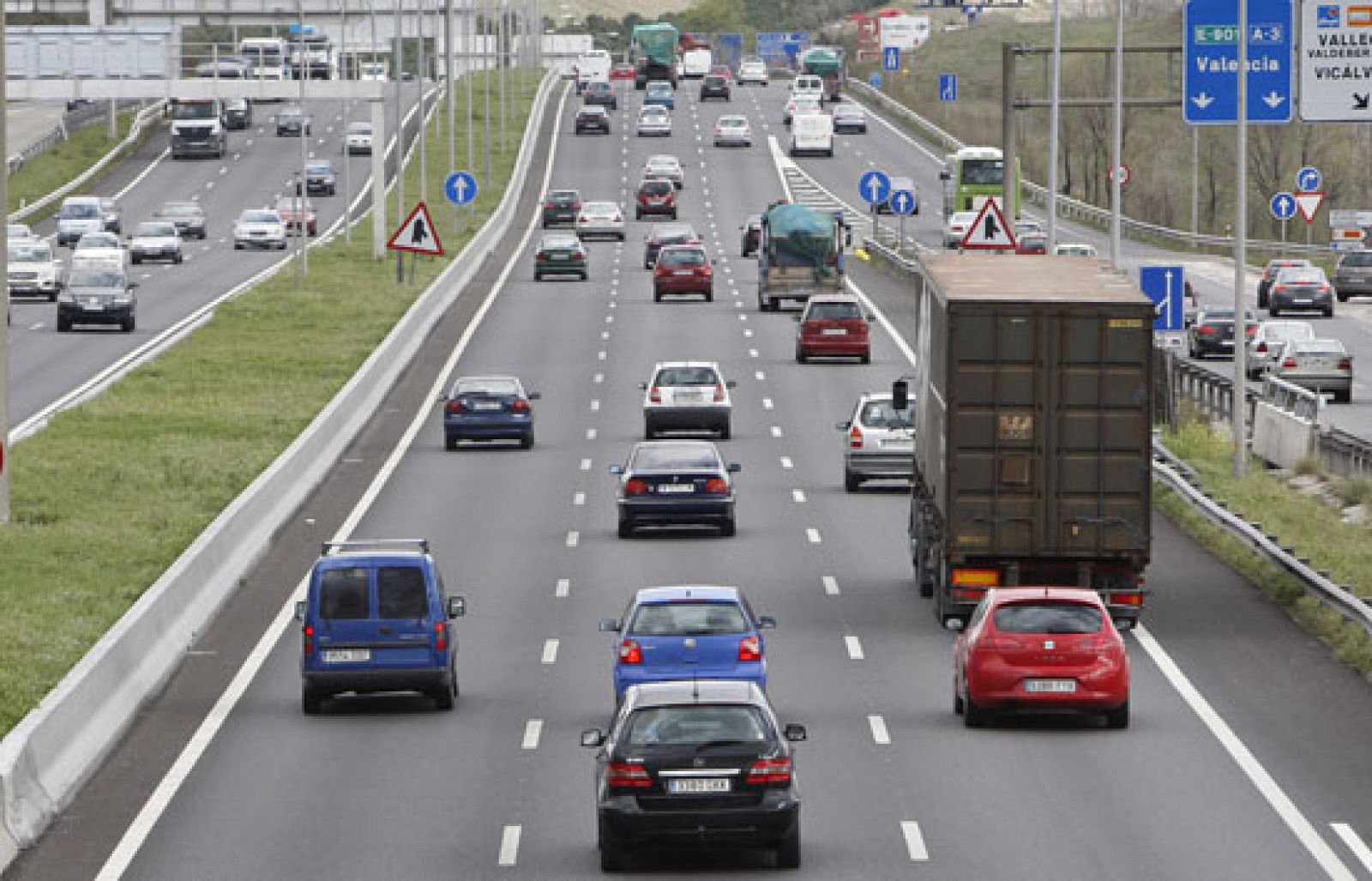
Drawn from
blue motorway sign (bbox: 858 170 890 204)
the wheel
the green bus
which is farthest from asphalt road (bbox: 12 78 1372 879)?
the green bus

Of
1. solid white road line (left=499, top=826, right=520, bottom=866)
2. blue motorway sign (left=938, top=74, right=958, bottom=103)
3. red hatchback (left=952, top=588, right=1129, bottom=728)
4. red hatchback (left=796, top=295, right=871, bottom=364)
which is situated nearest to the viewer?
solid white road line (left=499, top=826, right=520, bottom=866)

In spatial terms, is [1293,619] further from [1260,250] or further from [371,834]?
[1260,250]

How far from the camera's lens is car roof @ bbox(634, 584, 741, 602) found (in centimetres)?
2922

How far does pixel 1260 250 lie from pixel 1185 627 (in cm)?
8198

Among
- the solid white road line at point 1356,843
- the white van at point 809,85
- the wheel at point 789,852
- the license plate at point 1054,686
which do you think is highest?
the white van at point 809,85

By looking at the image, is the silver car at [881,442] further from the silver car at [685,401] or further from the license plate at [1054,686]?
the license plate at [1054,686]

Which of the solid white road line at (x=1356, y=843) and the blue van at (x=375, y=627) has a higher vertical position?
the blue van at (x=375, y=627)

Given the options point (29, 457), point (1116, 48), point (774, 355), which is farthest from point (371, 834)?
point (774, 355)

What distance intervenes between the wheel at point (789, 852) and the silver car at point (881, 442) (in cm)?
2693

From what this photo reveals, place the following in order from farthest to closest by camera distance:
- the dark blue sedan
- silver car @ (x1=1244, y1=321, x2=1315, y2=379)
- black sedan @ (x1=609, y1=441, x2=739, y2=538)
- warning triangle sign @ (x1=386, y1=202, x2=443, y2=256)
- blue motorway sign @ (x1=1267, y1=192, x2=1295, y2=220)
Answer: blue motorway sign @ (x1=1267, y1=192, x2=1295, y2=220)
warning triangle sign @ (x1=386, y1=202, x2=443, y2=256)
silver car @ (x1=1244, y1=321, x2=1315, y2=379)
the dark blue sedan
black sedan @ (x1=609, y1=441, x2=739, y2=538)

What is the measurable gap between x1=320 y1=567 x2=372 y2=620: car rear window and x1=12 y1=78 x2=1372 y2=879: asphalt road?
1.08 m

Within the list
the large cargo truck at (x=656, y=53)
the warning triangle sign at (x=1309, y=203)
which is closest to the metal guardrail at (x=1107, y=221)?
the warning triangle sign at (x=1309, y=203)

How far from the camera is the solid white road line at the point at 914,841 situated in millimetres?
22547

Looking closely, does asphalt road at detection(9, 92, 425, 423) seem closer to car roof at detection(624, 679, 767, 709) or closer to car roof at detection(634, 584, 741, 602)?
car roof at detection(634, 584, 741, 602)
